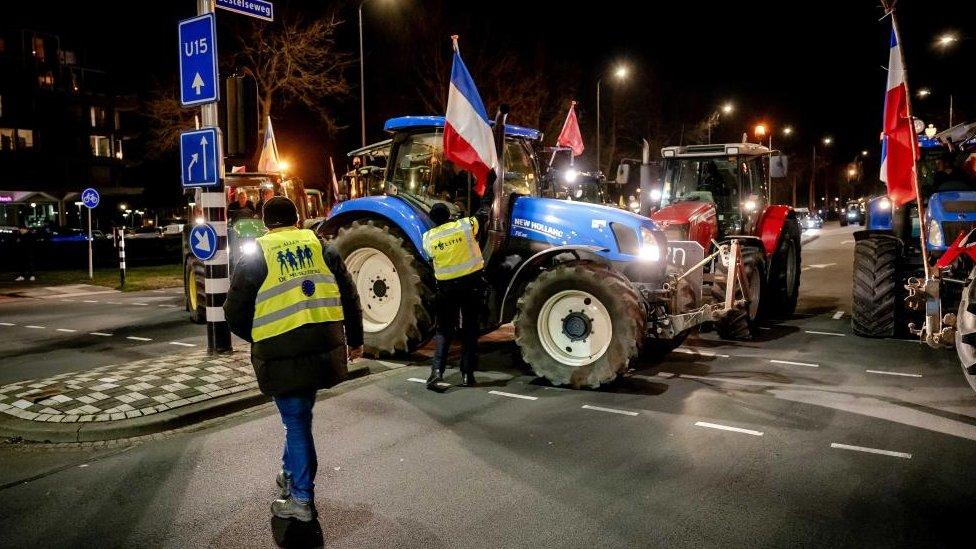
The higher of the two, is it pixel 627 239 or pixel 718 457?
pixel 627 239

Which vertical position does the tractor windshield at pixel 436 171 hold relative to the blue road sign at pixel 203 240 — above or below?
above

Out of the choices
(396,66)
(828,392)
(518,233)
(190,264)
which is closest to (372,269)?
(518,233)

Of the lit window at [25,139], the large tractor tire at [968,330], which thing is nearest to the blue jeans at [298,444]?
the large tractor tire at [968,330]

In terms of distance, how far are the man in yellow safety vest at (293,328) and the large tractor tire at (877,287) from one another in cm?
830

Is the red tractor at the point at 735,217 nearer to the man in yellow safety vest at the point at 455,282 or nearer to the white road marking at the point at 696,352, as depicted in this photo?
the white road marking at the point at 696,352

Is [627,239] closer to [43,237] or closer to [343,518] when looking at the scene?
[343,518]

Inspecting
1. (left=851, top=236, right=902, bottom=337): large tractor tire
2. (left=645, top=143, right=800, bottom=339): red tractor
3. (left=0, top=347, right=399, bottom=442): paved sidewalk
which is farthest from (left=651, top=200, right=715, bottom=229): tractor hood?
(left=0, top=347, right=399, bottom=442): paved sidewalk

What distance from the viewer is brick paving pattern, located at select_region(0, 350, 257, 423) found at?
632cm

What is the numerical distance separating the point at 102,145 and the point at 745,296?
69745mm

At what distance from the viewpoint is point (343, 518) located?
4.50 metres

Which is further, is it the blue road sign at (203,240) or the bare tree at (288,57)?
the bare tree at (288,57)

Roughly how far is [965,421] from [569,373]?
3.52 m

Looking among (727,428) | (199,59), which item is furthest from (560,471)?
(199,59)

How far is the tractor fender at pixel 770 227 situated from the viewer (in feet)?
37.8
